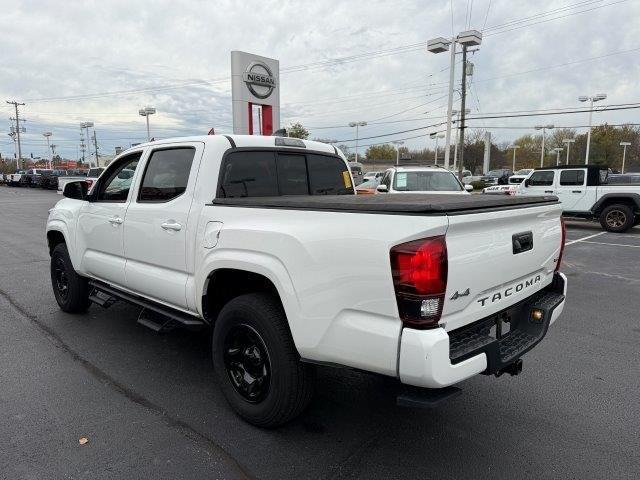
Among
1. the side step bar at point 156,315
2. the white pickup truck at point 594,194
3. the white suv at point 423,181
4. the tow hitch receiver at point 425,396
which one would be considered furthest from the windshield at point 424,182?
the tow hitch receiver at point 425,396

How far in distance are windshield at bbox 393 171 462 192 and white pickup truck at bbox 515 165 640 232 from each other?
12.6ft

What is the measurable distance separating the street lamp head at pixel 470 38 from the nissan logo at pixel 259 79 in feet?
41.7

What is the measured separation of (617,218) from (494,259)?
44.1ft

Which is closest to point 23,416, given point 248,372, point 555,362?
point 248,372

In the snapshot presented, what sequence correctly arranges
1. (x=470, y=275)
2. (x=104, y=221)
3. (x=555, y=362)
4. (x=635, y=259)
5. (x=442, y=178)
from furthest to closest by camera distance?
(x=442, y=178), (x=635, y=259), (x=104, y=221), (x=555, y=362), (x=470, y=275)

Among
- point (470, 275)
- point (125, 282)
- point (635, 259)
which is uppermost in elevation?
point (470, 275)

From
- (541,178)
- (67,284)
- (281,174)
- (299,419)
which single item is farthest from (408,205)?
(541,178)

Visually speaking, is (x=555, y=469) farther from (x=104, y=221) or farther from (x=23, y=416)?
(x=104, y=221)

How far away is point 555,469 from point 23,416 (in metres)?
3.51

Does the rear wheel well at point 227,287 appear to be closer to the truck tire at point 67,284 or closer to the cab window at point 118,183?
the cab window at point 118,183

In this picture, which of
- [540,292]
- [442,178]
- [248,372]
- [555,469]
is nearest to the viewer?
[555,469]

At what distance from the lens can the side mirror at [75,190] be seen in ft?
16.5

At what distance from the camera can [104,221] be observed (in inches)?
179

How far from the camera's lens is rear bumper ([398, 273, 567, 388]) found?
2223mm
